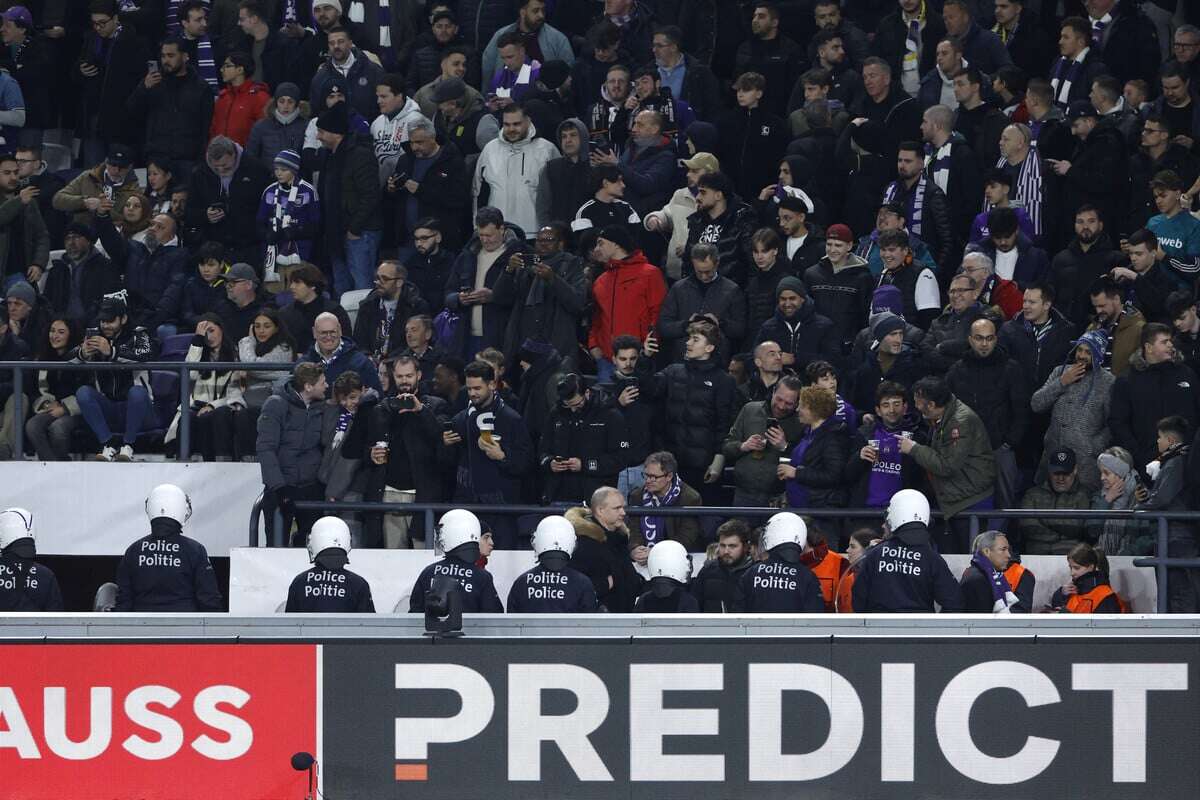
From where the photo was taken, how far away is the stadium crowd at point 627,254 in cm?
1450

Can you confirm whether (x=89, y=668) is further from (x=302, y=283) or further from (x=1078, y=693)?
(x=302, y=283)

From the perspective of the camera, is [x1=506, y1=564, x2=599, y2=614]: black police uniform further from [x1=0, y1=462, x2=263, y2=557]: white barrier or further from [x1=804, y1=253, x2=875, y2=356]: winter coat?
[x1=0, y1=462, x2=263, y2=557]: white barrier

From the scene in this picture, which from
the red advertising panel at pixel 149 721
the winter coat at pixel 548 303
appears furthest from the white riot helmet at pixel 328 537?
the winter coat at pixel 548 303

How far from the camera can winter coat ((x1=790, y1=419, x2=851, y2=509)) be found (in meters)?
14.2

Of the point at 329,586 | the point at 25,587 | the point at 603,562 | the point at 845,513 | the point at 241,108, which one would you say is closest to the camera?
the point at 329,586

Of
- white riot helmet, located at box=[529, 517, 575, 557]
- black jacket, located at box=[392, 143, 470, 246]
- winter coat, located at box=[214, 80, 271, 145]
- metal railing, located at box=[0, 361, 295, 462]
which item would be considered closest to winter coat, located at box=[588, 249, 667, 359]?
black jacket, located at box=[392, 143, 470, 246]

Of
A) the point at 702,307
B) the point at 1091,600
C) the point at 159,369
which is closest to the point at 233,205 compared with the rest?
the point at 159,369

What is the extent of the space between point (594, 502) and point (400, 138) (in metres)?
6.19

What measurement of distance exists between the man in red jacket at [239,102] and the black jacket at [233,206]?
32.1 inches

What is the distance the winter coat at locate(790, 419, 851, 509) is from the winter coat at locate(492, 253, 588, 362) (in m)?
2.47

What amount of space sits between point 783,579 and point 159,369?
6.19 metres

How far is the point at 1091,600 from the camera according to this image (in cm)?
1312

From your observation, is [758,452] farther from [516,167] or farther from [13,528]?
[13,528]

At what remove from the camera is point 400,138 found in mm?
18672
